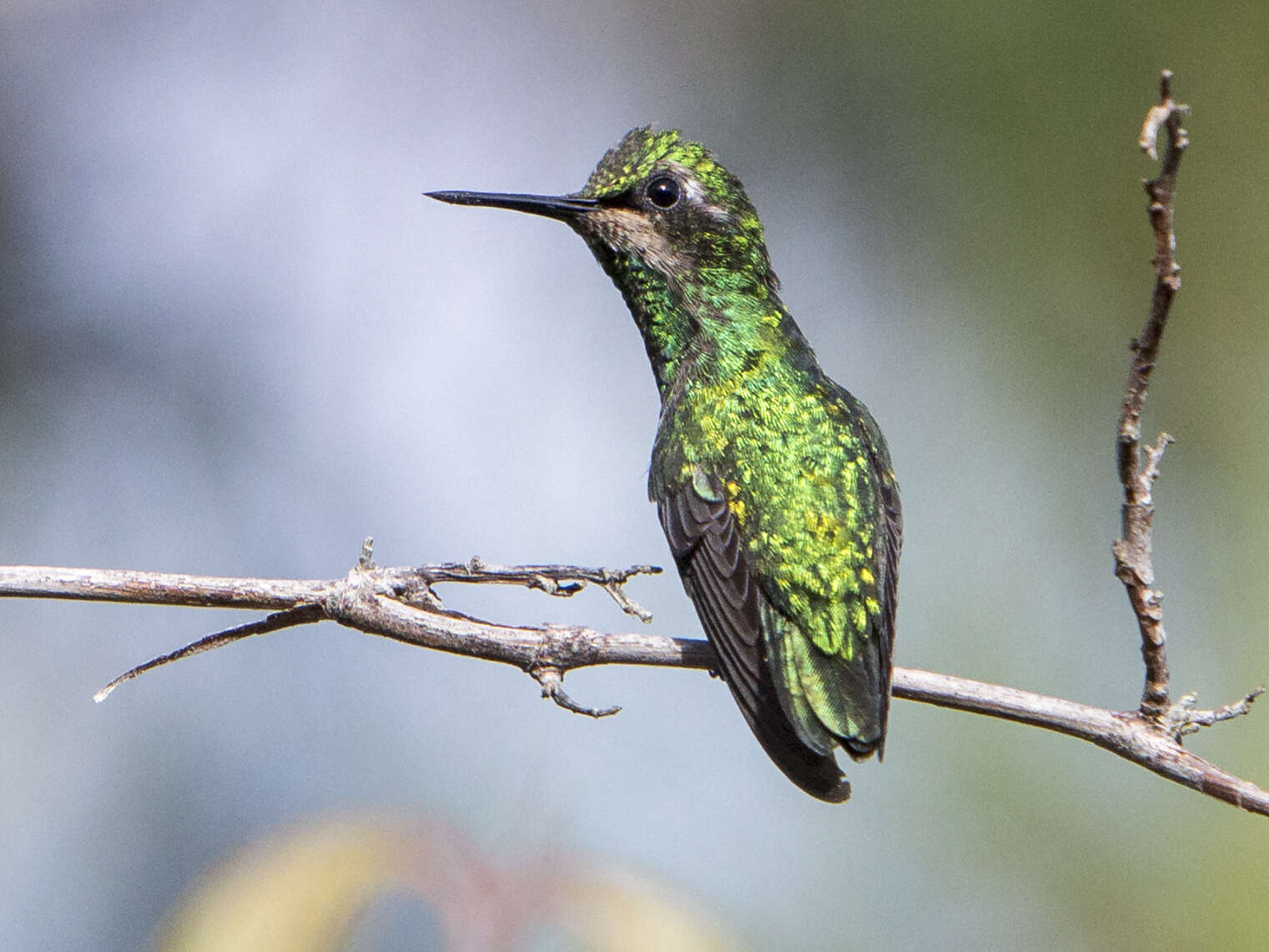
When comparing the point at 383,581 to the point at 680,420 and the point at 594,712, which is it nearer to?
Result: the point at 594,712

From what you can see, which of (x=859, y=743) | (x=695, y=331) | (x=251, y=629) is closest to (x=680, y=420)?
(x=695, y=331)

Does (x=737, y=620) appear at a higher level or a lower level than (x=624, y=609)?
lower

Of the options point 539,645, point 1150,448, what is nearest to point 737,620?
point 539,645

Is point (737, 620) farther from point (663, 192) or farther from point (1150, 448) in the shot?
point (663, 192)

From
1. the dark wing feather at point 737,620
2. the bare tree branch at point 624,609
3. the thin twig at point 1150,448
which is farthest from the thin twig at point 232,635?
the thin twig at point 1150,448

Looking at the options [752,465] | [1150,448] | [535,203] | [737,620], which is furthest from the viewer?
[535,203]

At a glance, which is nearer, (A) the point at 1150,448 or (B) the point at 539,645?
(A) the point at 1150,448

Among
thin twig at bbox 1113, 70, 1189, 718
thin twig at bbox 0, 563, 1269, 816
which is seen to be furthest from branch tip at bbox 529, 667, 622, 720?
thin twig at bbox 1113, 70, 1189, 718

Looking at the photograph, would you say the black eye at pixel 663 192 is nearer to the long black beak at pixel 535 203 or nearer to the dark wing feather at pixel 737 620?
the long black beak at pixel 535 203

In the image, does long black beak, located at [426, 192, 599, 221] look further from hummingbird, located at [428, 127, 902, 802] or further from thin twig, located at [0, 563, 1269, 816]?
thin twig, located at [0, 563, 1269, 816]
